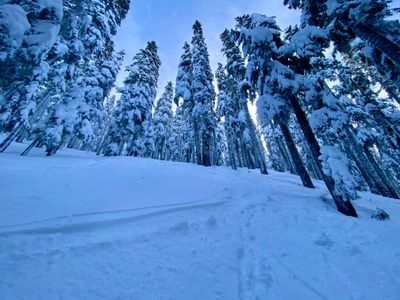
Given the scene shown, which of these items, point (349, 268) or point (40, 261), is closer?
point (40, 261)

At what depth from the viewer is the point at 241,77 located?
20.7m

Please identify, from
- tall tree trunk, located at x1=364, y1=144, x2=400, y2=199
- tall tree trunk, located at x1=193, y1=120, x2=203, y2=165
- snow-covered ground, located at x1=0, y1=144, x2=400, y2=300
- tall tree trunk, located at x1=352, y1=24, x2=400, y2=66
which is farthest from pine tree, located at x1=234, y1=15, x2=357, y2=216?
tall tree trunk, located at x1=364, y1=144, x2=400, y2=199

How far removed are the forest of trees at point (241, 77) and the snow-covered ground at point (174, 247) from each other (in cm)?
242

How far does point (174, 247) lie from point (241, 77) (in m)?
19.2

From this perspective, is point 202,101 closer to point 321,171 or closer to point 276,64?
point 276,64

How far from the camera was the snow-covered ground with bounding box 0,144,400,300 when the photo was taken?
3521 mm

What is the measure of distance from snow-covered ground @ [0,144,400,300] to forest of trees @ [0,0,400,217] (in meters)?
2.42

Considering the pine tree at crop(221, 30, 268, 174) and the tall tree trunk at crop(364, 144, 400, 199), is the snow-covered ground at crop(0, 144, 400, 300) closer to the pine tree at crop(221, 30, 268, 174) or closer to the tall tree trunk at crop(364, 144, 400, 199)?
the pine tree at crop(221, 30, 268, 174)

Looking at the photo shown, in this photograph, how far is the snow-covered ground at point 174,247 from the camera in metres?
3.52

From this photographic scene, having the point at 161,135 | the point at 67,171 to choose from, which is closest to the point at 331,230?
the point at 67,171

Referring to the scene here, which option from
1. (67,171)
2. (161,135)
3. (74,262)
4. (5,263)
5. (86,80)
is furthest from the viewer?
(161,135)

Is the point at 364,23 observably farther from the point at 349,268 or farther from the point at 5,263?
the point at 5,263

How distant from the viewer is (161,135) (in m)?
35.0

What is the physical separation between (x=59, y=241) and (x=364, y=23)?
1134 centimetres
